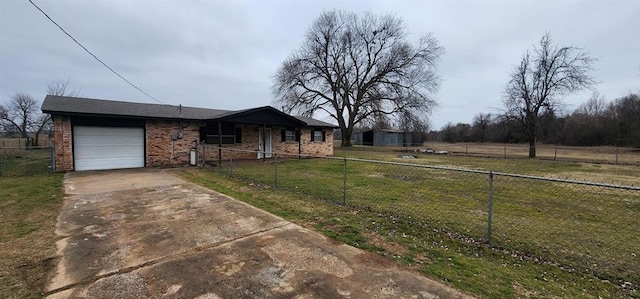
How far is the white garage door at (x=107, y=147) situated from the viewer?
1153 cm

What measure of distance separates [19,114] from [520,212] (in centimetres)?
4694

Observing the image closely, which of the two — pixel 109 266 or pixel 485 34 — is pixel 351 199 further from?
pixel 485 34

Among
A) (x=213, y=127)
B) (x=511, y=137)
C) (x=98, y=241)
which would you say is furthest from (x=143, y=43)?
(x=511, y=137)

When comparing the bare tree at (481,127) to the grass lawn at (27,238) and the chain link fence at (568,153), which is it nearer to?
the chain link fence at (568,153)

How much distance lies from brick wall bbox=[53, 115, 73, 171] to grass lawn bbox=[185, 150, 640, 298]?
6.71 meters

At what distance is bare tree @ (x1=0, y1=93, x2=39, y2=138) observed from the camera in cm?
3167

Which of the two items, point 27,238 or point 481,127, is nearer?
point 27,238

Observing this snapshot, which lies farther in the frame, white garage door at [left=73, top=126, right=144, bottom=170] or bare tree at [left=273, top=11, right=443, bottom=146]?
bare tree at [left=273, top=11, right=443, bottom=146]

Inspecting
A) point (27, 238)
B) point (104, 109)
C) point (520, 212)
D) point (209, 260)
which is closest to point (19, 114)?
point (104, 109)

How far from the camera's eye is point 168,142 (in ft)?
44.8

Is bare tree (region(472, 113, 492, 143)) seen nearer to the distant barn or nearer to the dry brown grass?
the distant barn

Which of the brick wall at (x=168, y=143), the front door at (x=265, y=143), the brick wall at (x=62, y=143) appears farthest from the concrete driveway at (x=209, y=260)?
the front door at (x=265, y=143)

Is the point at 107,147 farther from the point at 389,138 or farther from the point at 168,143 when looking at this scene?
the point at 389,138

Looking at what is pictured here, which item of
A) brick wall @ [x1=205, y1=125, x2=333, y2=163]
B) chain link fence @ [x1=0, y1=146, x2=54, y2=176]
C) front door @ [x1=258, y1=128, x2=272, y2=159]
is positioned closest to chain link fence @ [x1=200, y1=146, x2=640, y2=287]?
brick wall @ [x1=205, y1=125, x2=333, y2=163]
